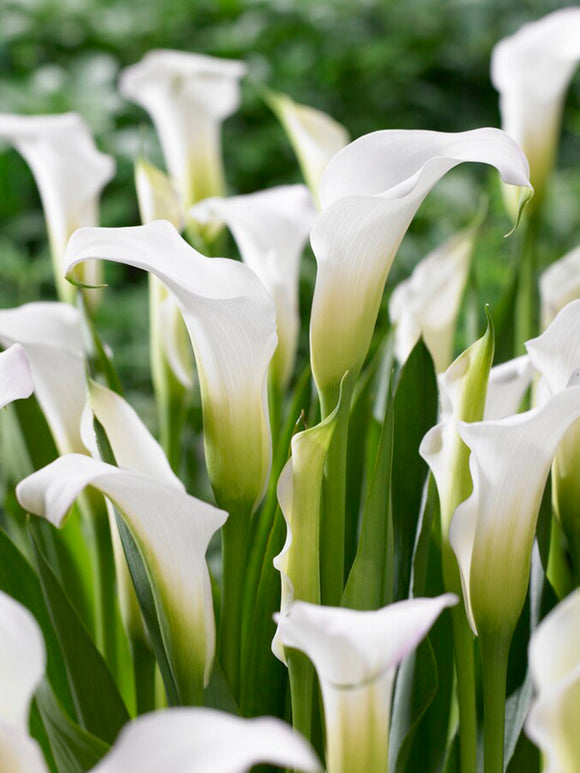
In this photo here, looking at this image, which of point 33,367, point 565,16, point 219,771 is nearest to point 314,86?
point 565,16

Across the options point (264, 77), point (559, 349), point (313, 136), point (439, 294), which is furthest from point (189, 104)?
point (264, 77)

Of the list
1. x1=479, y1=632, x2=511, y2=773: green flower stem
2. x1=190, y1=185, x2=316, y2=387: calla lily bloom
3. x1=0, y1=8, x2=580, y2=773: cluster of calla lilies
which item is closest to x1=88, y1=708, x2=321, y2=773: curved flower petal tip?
x1=0, y1=8, x2=580, y2=773: cluster of calla lilies

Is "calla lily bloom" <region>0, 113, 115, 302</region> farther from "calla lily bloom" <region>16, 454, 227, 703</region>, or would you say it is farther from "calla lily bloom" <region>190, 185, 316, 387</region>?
"calla lily bloom" <region>16, 454, 227, 703</region>

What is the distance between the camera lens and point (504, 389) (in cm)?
30

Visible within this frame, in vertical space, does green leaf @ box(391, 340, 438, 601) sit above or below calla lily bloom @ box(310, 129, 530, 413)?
below

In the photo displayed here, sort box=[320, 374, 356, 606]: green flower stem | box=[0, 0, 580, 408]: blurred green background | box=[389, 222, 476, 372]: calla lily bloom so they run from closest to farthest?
box=[320, 374, 356, 606]: green flower stem
box=[389, 222, 476, 372]: calla lily bloom
box=[0, 0, 580, 408]: blurred green background

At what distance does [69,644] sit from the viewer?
274 mm

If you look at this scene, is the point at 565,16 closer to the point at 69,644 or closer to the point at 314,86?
the point at 69,644

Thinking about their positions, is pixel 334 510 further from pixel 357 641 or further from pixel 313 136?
pixel 313 136

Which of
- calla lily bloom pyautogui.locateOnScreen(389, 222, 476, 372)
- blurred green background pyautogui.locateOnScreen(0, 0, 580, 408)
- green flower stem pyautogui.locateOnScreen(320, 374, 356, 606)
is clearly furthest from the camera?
blurred green background pyautogui.locateOnScreen(0, 0, 580, 408)

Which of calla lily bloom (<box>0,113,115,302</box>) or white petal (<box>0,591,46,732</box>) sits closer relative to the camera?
white petal (<box>0,591,46,732</box>)

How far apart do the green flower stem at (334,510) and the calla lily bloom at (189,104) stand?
240mm

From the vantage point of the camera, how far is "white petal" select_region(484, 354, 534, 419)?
295mm

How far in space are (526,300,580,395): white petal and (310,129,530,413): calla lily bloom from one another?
0.03m
